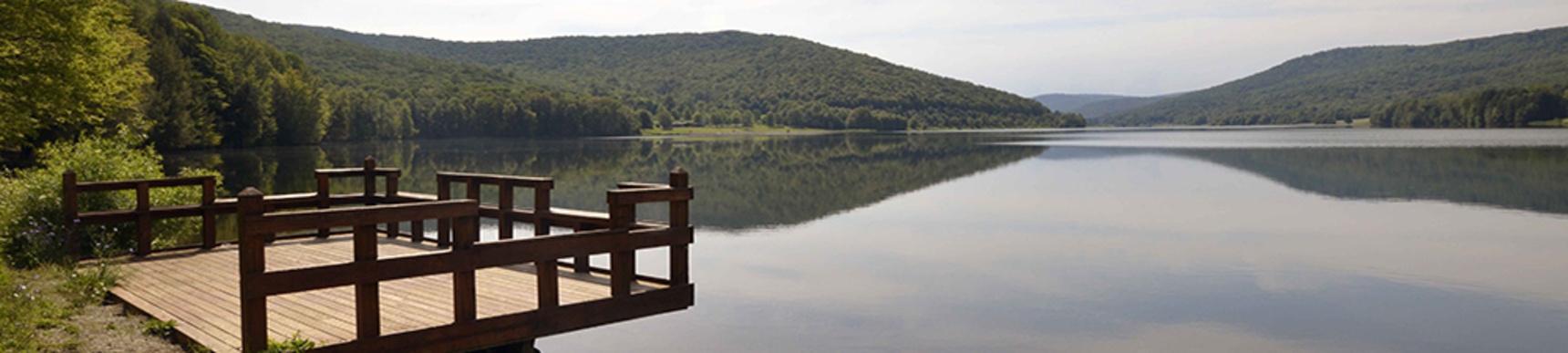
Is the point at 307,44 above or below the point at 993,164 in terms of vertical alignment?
above

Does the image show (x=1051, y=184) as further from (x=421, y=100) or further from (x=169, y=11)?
(x=421, y=100)

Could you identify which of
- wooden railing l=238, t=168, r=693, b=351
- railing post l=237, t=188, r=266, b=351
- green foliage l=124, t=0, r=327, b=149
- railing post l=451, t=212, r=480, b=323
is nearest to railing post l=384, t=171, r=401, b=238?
wooden railing l=238, t=168, r=693, b=351

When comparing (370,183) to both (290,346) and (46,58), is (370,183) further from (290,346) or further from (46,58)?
(46,58)

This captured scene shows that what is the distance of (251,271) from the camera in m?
6.52

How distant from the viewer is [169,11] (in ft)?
225

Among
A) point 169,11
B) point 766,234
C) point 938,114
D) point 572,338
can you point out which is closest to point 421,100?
point 169,11

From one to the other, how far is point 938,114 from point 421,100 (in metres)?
97.1

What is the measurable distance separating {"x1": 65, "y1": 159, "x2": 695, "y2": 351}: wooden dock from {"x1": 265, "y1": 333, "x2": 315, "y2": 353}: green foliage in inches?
3.9

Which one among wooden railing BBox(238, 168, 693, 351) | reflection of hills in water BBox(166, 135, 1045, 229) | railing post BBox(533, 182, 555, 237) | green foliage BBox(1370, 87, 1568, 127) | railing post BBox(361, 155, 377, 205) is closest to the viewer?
wooden railing BBox(238, 168, 693, 351)

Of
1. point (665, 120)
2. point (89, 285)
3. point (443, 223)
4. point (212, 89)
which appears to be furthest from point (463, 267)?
point (665, 120)

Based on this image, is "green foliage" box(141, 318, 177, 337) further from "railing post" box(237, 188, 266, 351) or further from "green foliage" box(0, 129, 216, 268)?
"green foliage" box(0, 129, 216, 268)

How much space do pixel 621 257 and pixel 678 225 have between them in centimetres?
67

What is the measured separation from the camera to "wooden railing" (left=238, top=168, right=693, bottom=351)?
662 centimetres

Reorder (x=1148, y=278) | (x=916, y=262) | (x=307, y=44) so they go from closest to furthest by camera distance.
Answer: (x=1148, y=278) < (x=916, y=262) < (x=307, y=44)
